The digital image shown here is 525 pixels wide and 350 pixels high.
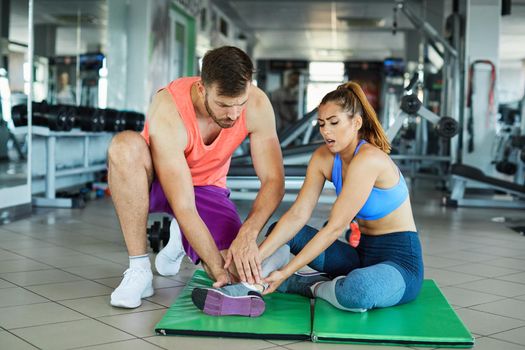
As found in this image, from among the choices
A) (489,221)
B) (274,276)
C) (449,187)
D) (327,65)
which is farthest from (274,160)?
(327,65)

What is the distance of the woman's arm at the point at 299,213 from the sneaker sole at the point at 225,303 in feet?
0.52

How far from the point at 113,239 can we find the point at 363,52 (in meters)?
17.6

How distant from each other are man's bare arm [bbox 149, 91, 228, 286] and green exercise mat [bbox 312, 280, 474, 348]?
0.38 m

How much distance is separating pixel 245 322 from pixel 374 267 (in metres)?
0.47

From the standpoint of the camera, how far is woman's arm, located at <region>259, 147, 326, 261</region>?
7.77ft

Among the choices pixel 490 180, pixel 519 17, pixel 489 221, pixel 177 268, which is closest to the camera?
pixel 177 268

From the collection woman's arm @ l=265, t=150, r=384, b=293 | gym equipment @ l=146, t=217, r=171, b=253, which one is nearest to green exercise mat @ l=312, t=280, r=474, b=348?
woman's arm @ l=265, t=150, r=384, b=293

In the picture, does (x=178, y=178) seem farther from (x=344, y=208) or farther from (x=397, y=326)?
(x=397, y=326)

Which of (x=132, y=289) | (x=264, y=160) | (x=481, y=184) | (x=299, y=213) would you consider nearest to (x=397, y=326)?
(x=299, y=213)

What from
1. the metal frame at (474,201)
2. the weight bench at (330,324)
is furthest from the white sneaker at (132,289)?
the metal frame at (474,201)

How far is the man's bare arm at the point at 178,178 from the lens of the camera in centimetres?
232

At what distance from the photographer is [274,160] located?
2.54 m

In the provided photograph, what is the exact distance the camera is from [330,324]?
2178 millimetres

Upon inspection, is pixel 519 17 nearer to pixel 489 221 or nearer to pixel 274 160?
pixel 489 221
